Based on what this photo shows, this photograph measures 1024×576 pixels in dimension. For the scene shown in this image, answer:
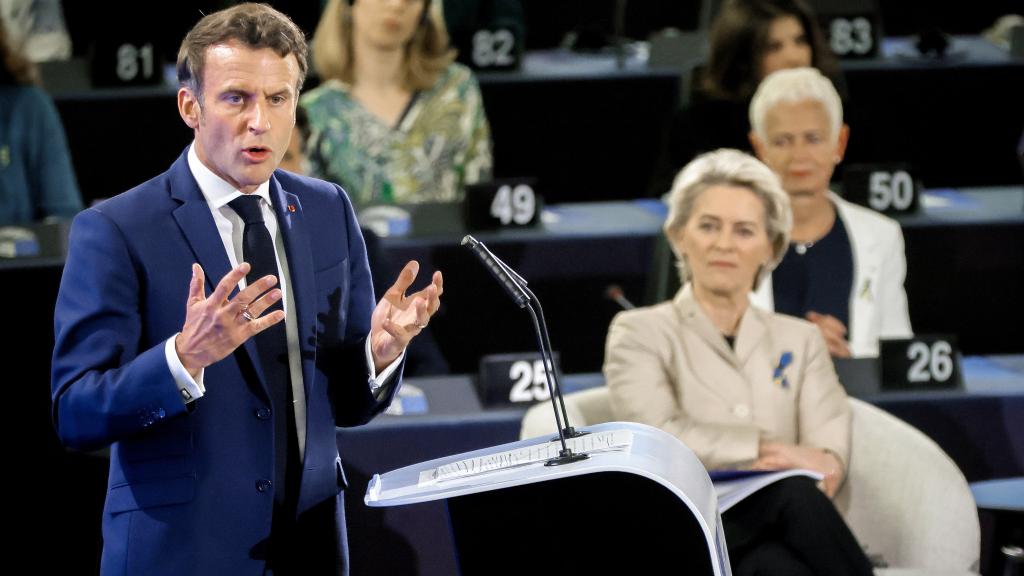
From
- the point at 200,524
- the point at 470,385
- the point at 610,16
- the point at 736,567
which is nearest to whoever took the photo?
the point at 200,524

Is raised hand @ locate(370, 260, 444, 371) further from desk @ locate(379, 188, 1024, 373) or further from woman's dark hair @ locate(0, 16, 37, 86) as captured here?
woman's dark hair @ locate(0, 16, 37, 86)

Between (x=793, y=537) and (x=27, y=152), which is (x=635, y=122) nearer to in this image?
(x=27, y=152)

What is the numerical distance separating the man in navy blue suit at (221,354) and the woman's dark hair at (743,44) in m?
2.44

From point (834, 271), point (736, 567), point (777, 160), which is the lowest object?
point (736, 567)

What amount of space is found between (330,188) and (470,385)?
1.60m

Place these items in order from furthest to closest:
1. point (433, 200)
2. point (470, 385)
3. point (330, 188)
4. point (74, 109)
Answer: point (74, 109) → point (433, 200) → point (470, 385) → point (330, 188)

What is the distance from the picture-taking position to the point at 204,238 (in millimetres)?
1827

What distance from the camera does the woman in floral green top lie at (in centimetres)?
402

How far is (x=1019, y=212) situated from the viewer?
4.21 metres

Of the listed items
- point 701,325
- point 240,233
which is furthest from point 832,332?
point 240,233

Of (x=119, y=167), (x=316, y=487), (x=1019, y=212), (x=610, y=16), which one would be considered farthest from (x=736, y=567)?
(x=610, y=16)

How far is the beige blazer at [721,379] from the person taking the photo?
10.5ft

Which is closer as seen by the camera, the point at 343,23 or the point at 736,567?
the point at 736,567

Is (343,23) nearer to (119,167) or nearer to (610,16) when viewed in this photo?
(119,167)
